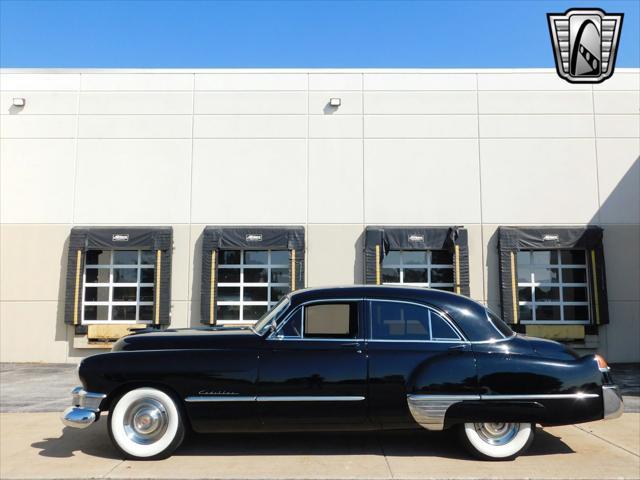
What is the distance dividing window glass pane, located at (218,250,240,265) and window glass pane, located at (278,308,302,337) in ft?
24.9

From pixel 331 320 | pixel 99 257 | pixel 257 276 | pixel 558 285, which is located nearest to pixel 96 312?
pixel 99 257

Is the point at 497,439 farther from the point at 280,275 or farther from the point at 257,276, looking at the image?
the point at 257,276

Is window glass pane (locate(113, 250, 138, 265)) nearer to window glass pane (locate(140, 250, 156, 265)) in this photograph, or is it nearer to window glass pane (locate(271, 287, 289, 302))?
window glass pane (locate(140, 250, 156, 265))

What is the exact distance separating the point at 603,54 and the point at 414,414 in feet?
30.8

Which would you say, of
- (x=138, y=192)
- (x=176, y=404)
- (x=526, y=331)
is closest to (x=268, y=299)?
(x=138, y=192)

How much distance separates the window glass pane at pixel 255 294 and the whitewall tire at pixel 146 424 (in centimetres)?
744

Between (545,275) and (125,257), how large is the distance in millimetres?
10026

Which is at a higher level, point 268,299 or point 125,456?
point 268,299

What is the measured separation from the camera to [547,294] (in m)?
12.2

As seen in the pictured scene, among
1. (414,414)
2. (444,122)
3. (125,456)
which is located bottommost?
(125,456)

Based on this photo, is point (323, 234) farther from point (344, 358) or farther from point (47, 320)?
point (344, 358)

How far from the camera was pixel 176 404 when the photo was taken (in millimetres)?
4801

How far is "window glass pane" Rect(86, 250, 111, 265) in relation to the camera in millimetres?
12453

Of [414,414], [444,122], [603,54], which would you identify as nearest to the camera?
[414,414]
